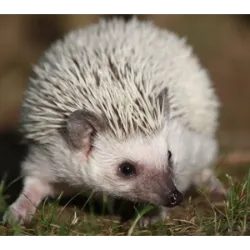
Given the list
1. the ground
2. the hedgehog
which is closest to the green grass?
the ground

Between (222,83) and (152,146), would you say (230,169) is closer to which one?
(152,146)

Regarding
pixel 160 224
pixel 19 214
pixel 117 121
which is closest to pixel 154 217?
pixel 160 224

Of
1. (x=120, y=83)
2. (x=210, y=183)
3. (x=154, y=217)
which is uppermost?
(x=120, y=83)

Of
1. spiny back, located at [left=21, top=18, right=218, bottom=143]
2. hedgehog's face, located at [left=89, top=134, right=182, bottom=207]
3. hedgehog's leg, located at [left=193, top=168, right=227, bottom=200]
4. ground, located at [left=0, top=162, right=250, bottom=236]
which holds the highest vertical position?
spiny back, located at [left=21, top=18, right=218, bottom=143]

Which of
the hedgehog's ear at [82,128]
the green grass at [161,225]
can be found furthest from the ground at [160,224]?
the hedgehog's ear at [82,128]

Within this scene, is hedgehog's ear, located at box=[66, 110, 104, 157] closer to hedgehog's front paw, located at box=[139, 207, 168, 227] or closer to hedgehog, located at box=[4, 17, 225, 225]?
hedgehog, located at box=[4, 17, 225, 225]

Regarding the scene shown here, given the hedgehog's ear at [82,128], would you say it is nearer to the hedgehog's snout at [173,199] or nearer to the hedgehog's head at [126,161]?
the hedgehog's head at [126,161]

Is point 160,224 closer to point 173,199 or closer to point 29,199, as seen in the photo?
point 173,199
